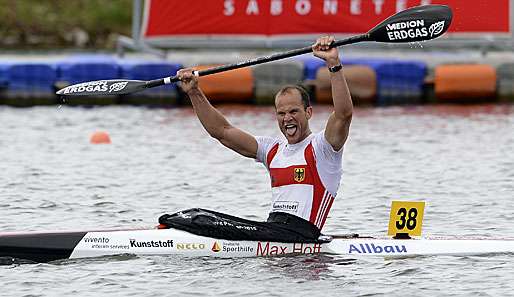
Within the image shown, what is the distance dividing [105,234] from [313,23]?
48.8ft

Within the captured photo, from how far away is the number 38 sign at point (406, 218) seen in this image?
1055 cm

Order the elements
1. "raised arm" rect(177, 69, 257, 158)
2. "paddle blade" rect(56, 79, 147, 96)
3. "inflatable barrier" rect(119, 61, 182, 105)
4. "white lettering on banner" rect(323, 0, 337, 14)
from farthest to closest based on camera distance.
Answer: "white lettering on banner" rect(323, 0, 337, 14) → "inflatable barrier" rect(119, 61, 182, 105) → "paddle blade" rect(56, 79, 147, 96) → "raised arm" rect(177, 69, 257, 158)

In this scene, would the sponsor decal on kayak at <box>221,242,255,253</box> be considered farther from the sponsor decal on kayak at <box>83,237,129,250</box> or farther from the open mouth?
the open mouth

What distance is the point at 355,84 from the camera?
24297 mm

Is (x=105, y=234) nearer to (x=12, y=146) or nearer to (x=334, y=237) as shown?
(x=334, y=237)

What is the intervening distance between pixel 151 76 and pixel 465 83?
19.2ft

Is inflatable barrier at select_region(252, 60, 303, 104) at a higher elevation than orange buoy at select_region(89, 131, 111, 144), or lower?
higher

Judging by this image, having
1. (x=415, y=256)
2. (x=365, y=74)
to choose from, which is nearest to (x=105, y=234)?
(x=415, y=256)

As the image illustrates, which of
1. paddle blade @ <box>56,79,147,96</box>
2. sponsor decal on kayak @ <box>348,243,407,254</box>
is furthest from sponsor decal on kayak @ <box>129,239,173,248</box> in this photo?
paddle blade @ <box>56,79,147,96</box>

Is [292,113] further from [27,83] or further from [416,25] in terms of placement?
[27,83]

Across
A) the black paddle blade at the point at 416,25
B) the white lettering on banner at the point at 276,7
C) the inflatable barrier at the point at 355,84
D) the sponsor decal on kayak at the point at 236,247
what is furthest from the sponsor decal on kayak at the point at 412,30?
the white lettering on banner at the point at 276,7

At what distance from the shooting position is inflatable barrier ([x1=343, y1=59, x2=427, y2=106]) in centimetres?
2464

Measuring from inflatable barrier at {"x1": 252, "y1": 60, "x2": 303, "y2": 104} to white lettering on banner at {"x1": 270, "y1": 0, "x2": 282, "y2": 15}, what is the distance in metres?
1.09

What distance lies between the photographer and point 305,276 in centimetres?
998
